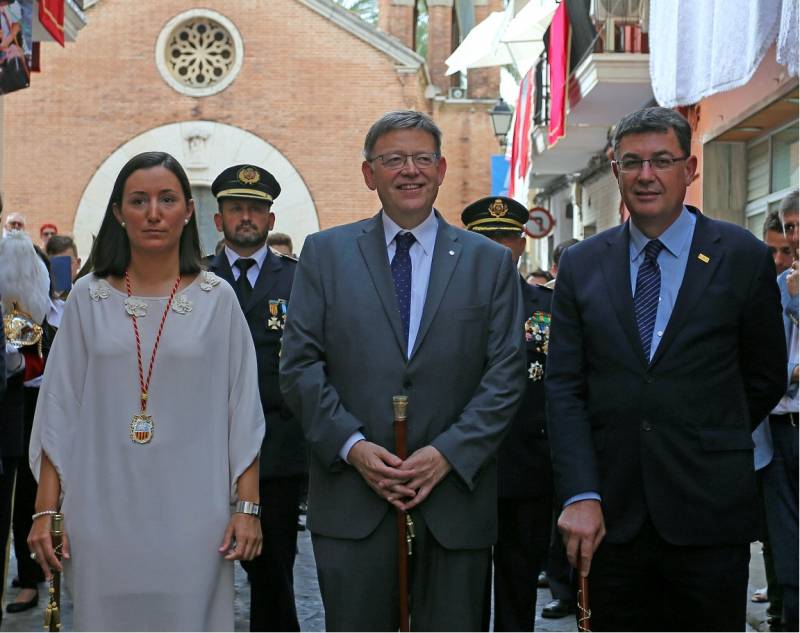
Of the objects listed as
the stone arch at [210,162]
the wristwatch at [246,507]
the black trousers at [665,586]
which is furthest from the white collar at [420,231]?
the stone arch at [210,162]

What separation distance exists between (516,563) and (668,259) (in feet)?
8.22

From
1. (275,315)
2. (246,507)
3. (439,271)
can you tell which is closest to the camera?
(246,507)

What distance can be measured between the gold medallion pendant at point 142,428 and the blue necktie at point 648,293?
1.68 m

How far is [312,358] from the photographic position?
4414mm

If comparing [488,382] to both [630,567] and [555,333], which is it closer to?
[555,333]

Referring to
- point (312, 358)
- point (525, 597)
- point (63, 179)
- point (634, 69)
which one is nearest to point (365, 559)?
point (312, 358)

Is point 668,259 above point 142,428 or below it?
above

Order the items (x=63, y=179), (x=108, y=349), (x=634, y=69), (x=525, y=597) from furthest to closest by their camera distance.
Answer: (x=63, y=179), (x=634, y=69), (x=525, y=597), (x=108, y=349)

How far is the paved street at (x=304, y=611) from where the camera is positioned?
7.26 m

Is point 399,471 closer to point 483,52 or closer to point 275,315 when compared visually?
point 275,315

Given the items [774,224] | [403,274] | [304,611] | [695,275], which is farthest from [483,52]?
[695,275]

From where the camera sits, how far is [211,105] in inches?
1198

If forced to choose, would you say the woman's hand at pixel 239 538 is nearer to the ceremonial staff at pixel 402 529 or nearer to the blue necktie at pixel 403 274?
the ceremonial staff at pixel 402 529

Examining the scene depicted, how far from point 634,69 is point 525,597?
921 cm
